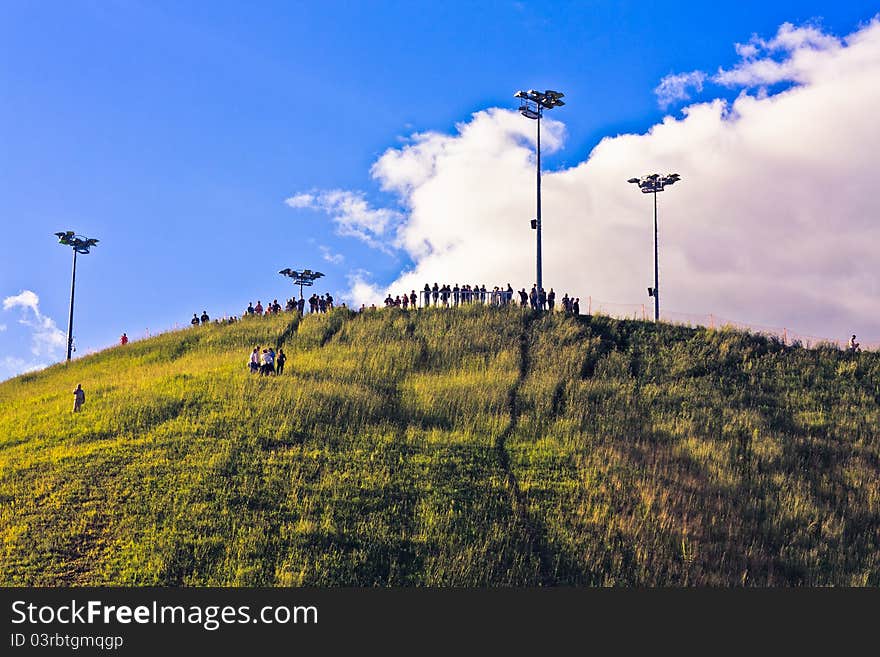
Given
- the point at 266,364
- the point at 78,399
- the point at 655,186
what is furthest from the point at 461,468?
the point at 655,186

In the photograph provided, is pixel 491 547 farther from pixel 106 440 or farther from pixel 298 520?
pixel 106 440

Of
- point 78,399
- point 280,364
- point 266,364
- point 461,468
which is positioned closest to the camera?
point 461,468

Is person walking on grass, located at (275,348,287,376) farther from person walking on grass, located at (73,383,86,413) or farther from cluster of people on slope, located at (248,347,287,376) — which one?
person walking on grass, located at (73,383,86,413)

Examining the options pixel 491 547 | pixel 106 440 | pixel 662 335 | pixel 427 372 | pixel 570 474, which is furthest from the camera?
pixel 662 335

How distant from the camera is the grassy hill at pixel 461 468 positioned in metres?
20.3

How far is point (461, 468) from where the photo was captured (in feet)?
84.3

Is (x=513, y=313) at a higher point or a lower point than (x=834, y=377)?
higher

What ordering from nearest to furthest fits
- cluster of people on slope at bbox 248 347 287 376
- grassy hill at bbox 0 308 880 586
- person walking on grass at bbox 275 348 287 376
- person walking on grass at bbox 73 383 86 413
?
grassy hill at bbox 0 308 880 586
person walking on grass at bbox 73 383 86 413
cluster of people on slope at bbox 248 347 287 376
person walking on grass at bbox 275 348 287 376

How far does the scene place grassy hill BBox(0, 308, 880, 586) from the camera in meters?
20.3

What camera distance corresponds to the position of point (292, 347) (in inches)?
1715

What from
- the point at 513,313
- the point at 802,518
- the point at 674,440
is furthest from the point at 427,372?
the point at 802,518

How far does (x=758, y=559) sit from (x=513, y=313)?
25.0 metres

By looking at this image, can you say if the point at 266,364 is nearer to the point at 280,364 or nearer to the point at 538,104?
the point at 280,364

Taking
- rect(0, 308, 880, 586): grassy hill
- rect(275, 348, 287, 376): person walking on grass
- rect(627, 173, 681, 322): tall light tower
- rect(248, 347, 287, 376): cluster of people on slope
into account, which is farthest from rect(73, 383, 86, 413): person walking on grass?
rect(627, 173, 681, 322): tall light tower
